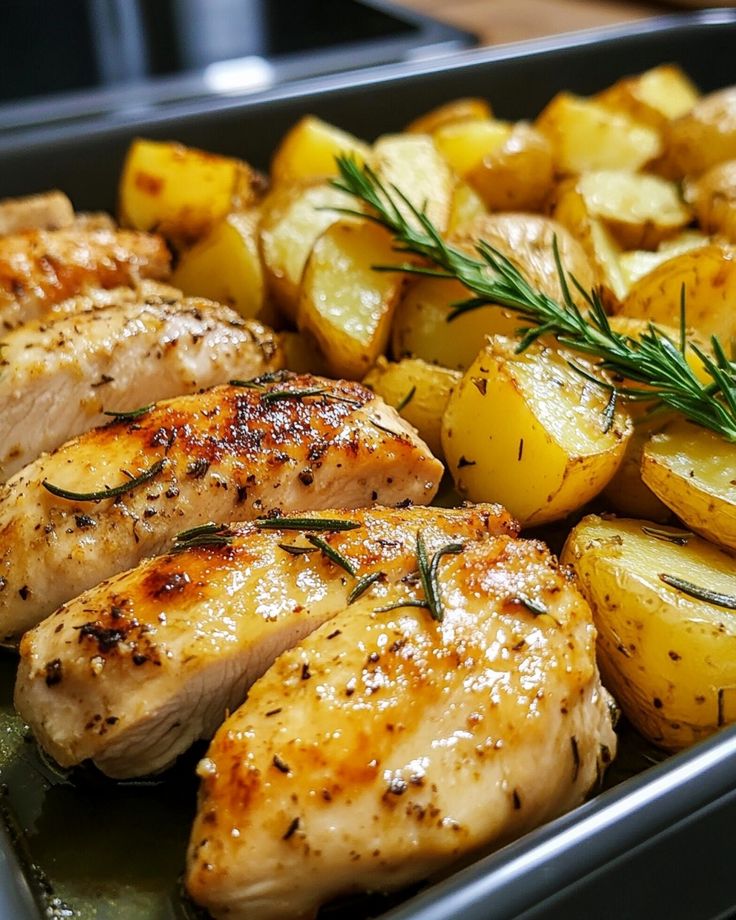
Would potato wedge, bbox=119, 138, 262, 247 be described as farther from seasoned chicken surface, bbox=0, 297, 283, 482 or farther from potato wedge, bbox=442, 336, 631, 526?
potato wedge, bbox=442, 336, 631, 526

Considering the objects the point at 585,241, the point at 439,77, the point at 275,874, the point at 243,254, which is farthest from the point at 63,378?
the point at 439,77

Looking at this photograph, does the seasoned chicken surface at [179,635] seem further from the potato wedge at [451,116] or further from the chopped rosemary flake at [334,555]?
the potato wedge at [451,116]

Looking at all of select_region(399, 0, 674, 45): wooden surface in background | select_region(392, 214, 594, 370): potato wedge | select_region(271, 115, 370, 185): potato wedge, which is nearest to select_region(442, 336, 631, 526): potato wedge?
select_region(392, 214, 594, 370): potato wedge

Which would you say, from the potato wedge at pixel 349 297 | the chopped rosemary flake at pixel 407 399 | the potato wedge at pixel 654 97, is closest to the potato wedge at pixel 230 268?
the potato wedge at pixel 349 297

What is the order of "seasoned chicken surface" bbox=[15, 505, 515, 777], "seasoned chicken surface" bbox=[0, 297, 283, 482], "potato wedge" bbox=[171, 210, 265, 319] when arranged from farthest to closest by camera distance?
"potato wedge" bbox=[171, 210, 265, 319]
"seasoned chicken surface" bbox=[0, 297, 283, 482]
"seasoned chicken surface" bbox=[15, 505, 515, 777]

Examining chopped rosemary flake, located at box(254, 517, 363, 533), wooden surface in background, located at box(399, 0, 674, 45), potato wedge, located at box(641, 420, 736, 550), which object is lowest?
potato wedge, located at box(641, 420, 736, 550)

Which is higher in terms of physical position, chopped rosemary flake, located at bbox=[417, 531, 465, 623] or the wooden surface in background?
the wooden surface in background

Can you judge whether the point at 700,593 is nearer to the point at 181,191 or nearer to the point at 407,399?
the point at 407,399

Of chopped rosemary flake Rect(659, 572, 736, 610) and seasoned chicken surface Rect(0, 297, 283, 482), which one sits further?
seasoned chicken surface Rect(0, 297, 283, 482)
